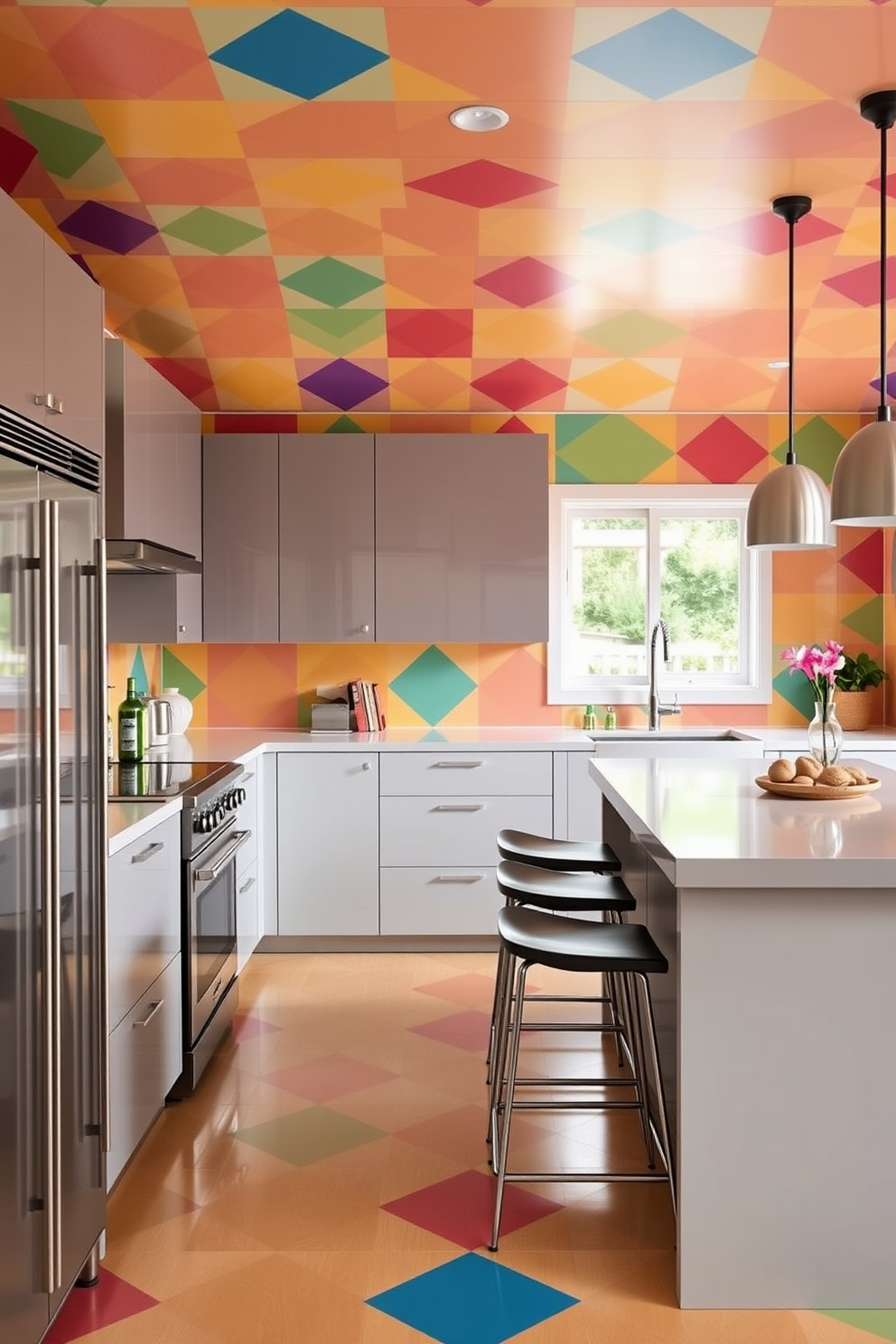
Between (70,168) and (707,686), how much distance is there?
3529mm

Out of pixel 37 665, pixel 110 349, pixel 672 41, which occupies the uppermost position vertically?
pixel 672 41

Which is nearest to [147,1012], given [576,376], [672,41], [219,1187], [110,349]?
[219,1187]

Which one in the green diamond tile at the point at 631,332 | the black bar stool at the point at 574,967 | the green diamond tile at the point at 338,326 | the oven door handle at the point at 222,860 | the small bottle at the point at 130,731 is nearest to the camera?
the black bar stool at the point at 574,967

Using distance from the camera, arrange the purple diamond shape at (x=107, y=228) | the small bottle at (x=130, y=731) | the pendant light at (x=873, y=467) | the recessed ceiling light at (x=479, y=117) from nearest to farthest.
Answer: the pendant light at (x=873, y=467)
the recessed ceiling light at (x=479, y=117)
the purple diamond shape at (x=107, y=228)
the small bottle at (x=130, y=731)

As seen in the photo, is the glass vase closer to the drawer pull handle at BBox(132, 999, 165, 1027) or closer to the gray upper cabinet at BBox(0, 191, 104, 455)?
the drawer pull handle at BBox(132, 999, 165, 1027)

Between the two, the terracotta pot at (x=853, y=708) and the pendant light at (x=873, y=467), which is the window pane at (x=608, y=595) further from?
the pendant light at (x=873, y=467)

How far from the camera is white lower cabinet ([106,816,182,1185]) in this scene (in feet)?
8.92

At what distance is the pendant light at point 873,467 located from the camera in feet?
9.33

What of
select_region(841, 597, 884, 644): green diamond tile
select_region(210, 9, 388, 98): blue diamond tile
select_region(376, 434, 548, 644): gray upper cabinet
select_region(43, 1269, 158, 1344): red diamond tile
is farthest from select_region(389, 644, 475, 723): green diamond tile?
select_region(43, 1269, 158, 1344): red diamond tile

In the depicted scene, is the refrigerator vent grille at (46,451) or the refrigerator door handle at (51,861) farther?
the refrigerator door handle at (51,861)

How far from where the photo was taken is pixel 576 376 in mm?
5223

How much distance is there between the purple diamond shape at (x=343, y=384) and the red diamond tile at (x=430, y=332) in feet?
0.78

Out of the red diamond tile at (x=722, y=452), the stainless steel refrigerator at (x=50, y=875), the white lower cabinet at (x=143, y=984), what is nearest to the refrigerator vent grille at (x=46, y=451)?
the stainless steel refrigerator at (x=50, y=875)

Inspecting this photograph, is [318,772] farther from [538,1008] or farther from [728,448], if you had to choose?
[728,448]
